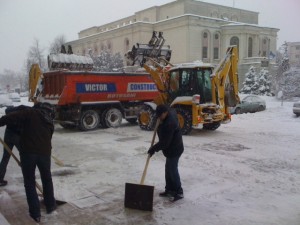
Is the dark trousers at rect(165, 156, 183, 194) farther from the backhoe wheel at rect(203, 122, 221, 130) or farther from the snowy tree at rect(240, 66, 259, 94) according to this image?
the snowy tree at rect(240, 66, 259, 94)

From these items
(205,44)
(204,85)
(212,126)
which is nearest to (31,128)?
(204,85)

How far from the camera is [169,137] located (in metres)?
6.24

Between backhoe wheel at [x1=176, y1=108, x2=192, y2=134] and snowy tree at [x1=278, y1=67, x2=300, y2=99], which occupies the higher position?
snowy tree at [x1=278, y1=67, x2=300, y2=99]

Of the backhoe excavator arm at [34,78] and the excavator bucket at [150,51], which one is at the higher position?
the excavator bucket at [150,51]

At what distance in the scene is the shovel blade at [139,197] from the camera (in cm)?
599

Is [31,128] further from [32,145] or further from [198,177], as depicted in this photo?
[198,177]

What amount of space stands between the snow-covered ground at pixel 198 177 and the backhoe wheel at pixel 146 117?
1.50 m

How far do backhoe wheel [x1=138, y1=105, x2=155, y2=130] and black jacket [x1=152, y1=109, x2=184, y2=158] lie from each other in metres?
8.92

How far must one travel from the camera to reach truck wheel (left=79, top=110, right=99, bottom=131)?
51.8 ft

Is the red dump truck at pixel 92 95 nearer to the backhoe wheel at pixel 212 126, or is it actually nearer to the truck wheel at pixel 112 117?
the truck wheel at pixel 112 117

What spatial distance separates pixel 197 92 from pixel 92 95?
15.3ft

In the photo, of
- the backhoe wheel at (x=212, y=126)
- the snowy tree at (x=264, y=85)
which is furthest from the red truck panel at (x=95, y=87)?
the snowy tree at (x=264, y=85)

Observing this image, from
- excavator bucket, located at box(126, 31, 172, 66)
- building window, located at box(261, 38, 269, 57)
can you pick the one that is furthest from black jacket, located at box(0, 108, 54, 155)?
building window, located at box(261, 38, 269, 57)

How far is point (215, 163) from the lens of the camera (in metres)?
9.19
